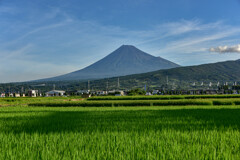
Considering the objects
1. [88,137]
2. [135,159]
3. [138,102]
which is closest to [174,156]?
[135,159]

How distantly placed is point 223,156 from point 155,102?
24419mm

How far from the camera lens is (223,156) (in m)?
3.99

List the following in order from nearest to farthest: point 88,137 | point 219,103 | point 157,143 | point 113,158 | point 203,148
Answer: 1. point 113,158
2. point 203,148
3. point 157,143
4. point 88,137
5. point 219,103

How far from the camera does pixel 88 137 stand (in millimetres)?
5797

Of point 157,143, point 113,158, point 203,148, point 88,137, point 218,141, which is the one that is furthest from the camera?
point 88,137

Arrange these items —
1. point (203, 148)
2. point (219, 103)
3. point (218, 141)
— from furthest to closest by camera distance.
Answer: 1. point (219, 103)
2. point (218, 141)
3. point (203, 148)

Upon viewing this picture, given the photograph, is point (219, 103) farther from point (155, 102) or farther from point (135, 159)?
point (135, 159)

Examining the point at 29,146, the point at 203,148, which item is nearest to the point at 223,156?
the point at 203,148

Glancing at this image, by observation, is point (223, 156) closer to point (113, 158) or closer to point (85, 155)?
point (113, 158)

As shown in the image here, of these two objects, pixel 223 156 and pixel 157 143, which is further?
pixel 157 143

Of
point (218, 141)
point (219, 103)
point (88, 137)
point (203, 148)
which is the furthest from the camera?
point (219, 103)

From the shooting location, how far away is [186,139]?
18.3 ft

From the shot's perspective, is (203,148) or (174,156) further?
(203,148)

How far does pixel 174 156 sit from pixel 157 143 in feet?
3.16
